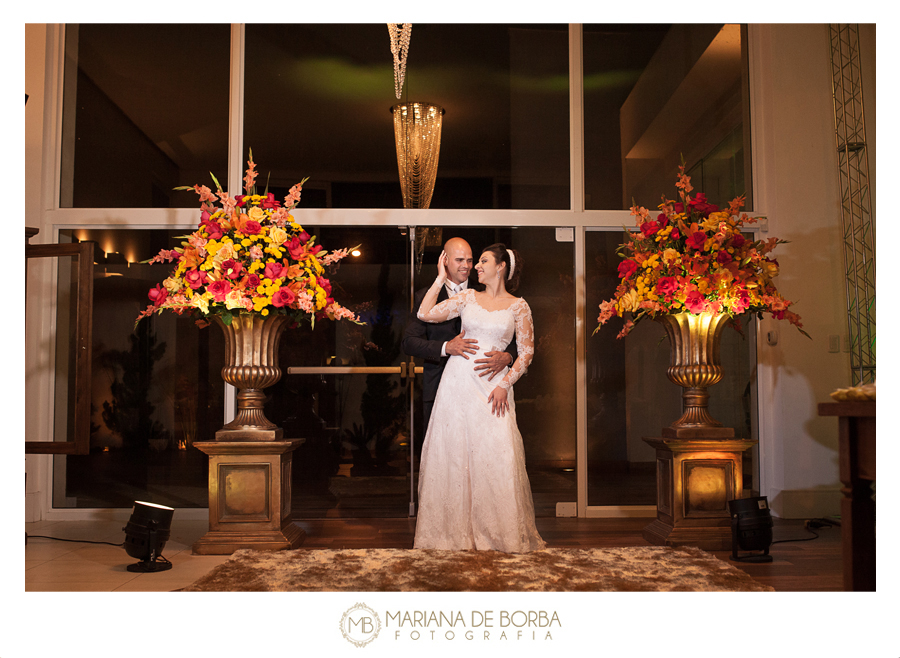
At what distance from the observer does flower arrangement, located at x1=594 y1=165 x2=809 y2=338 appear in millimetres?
3592

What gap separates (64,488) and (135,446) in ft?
1.86

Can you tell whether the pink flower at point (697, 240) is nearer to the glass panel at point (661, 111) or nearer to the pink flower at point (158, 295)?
the glass panel at point (661, 111)

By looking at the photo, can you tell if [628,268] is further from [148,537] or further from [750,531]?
[148,537]

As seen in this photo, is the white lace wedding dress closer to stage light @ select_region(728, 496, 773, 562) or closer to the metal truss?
stage light @ select_region(728, 496, 773, 562)

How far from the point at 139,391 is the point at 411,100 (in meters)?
2.92

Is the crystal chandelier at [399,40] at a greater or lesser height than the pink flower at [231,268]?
greater

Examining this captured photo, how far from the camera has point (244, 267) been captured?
3480mm

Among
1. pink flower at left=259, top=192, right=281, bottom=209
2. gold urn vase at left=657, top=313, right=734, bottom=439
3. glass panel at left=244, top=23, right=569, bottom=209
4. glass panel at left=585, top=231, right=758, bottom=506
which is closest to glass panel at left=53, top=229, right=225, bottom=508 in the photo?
glass panel at left=244, top=23, right=569, bottom=209

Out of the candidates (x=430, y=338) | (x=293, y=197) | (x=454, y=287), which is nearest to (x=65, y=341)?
(x=293, y=197)

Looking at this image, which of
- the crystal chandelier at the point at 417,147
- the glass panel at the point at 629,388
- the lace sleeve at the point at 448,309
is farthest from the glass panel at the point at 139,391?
the glass panel at the point at 629,388
